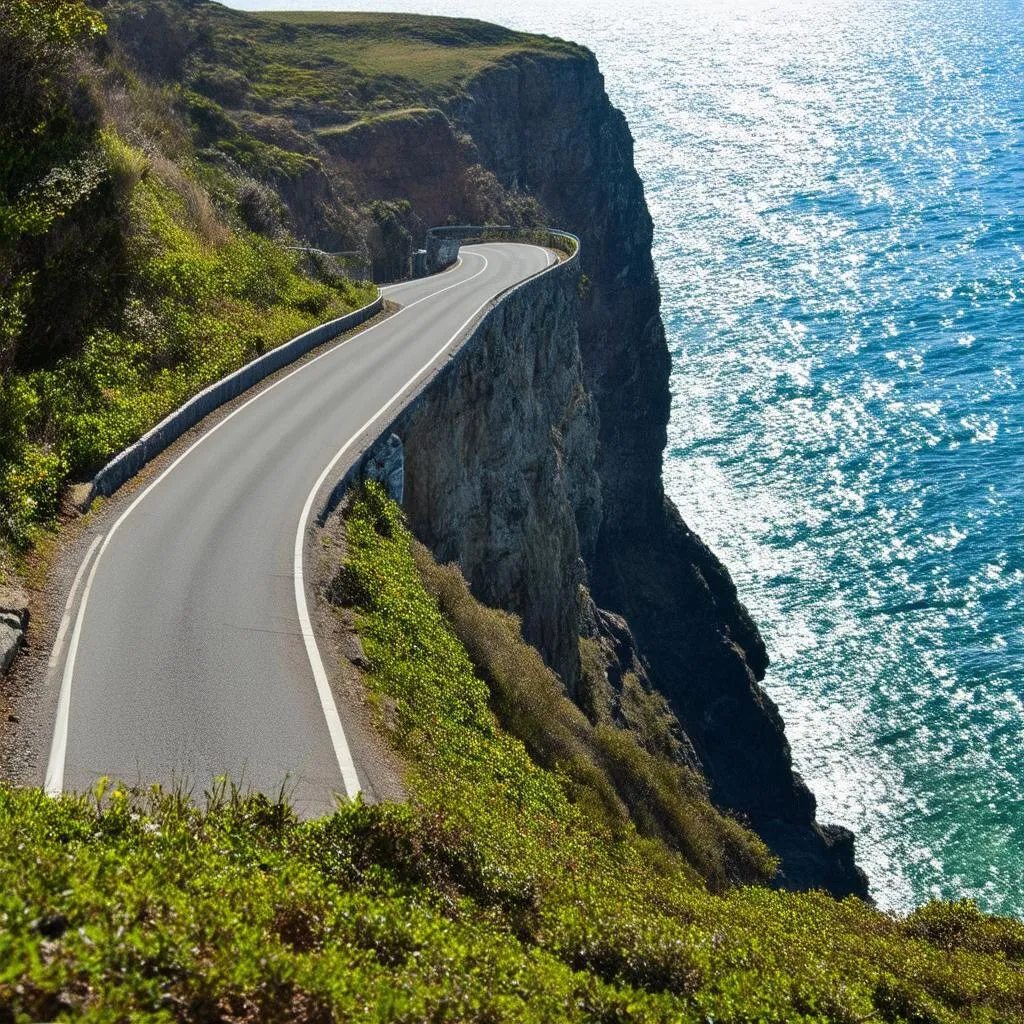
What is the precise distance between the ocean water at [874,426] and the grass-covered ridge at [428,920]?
97.2ft

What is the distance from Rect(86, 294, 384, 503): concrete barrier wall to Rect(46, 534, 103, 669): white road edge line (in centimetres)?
253

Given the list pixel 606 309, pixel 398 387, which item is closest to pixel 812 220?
pixel 606 309

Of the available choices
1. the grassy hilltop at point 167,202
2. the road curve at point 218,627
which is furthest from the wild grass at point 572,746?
the grassy hilltop at point 167,202

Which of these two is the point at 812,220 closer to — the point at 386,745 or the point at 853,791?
the point at 853,791

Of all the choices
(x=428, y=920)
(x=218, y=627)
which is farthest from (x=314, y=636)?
(x=428, y=920)

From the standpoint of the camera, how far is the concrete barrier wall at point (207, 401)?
21.9 m

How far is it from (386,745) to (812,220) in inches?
4194

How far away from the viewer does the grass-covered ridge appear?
699 centimetres

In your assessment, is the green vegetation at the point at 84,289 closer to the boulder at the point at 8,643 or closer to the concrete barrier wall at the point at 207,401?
the concrete barrier wall at the point at 207,401

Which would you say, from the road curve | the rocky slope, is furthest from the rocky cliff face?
the road curve

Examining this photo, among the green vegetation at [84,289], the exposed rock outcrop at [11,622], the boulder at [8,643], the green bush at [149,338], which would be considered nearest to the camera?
the boulder at [8,643]

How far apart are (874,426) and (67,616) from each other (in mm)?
64764

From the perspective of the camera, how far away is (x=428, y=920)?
9.57 meters

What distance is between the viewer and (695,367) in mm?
86875
